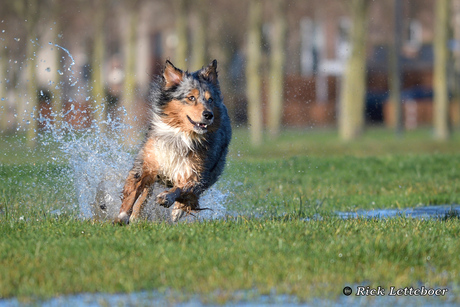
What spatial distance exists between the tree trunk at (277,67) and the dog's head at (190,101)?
26.5 m

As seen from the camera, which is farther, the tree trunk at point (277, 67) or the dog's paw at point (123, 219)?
the tree trunk at point (277, 67)

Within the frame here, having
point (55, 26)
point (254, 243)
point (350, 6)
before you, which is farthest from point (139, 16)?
point (254, 243)

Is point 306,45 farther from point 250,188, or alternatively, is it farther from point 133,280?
point 133,280

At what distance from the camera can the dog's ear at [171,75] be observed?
841cm

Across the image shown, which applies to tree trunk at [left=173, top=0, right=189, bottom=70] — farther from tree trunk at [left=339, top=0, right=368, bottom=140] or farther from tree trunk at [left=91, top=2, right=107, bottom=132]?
tree trunk at [left=339, top=0, right=368, bottom=140]

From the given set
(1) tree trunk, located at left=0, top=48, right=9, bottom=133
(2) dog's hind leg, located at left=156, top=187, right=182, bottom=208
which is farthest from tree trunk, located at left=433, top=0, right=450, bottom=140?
(2) dog's hind leg, located at left=156, top=187, right=182, bottom=208

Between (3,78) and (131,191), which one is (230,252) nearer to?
(131,191)

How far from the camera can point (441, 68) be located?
31703 millimetres

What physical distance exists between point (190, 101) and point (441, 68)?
83.6 ft

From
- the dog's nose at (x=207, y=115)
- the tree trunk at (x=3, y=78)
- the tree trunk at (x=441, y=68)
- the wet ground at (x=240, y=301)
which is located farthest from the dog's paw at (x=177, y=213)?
the tree trunk at (x=3, y=78)

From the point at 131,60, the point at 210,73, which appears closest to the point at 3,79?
the point at 131,60

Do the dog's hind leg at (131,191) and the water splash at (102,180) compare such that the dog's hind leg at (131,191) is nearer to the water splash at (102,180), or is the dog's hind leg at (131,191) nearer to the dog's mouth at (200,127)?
the water splash at (102,180)

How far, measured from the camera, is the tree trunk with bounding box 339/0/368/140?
99.0 ft

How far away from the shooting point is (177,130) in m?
8.23
